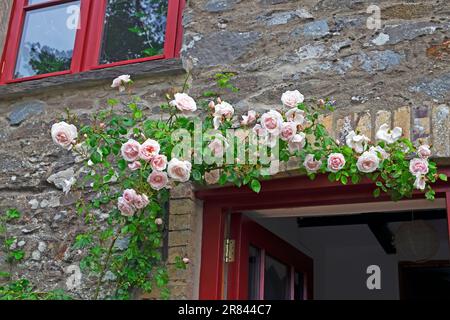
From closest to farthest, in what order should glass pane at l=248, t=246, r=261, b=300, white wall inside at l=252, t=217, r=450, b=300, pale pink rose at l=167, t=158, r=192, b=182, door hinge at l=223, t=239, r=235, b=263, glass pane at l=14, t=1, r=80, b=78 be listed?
pale pink rose at l=167, t=158, r=192, b=182
door hinge at l=223, t=239, r=235, b=263
glass pane at l=248, t=246, r=261, b=300
glass pane at l=14, t=1, r=80, b=78
white wall inside at l=252, t=217, r=450, b=300

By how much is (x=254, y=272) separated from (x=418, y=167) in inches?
48.0

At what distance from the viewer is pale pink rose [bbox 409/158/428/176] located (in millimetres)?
2471

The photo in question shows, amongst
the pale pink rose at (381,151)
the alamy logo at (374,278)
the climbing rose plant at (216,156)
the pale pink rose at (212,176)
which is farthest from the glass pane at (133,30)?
the alamy logo at (374,278)

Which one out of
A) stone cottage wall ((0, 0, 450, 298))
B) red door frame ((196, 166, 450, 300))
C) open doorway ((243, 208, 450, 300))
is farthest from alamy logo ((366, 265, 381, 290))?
stone cottage wall ((0, 0, 450, 298))

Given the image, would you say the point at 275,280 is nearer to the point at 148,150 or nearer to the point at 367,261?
the point at 148,150

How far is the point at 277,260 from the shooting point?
364 centimetres

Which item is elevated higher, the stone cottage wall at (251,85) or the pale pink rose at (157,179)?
the stone cottage wall at (251,85)

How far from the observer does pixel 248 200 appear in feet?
10.0

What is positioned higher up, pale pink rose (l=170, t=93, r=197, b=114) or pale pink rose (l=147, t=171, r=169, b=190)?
pale pink rose (l=170, t=93, r=197, b=114)

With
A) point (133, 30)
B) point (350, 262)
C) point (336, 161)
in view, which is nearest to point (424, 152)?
point (336, 161)

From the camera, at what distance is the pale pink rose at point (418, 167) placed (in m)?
2.47

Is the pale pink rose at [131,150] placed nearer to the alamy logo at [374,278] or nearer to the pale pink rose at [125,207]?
the pale pink rose at [125,207]

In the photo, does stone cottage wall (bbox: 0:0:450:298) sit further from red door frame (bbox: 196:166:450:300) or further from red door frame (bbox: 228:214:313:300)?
red door frame (bbox: 228:214:313:300)

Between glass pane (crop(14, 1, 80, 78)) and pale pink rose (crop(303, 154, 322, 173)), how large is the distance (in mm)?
1805
